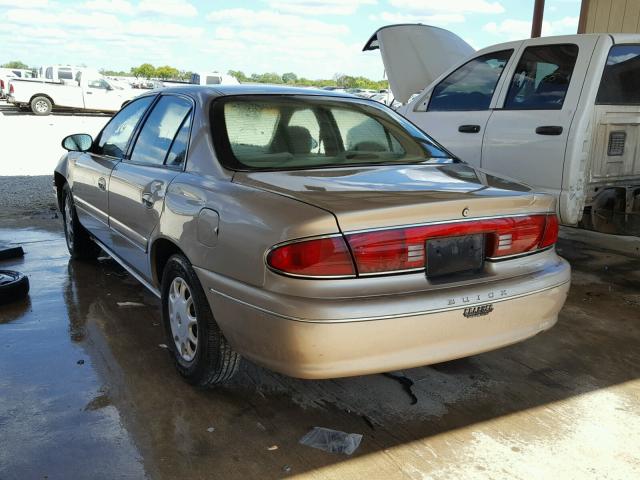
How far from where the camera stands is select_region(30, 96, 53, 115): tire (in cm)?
2428

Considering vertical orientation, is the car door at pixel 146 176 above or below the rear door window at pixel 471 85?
below

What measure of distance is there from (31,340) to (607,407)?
10.6 ft

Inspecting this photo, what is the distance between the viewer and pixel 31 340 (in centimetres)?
373

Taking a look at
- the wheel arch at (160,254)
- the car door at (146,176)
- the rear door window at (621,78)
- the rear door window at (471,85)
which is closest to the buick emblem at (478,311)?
the wheel arch at (160,254)

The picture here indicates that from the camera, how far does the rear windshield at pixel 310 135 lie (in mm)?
3115

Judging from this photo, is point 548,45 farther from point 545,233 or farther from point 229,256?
point 229,256

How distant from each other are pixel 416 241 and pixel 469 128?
330 cm

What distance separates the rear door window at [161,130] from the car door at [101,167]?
0.78 ft

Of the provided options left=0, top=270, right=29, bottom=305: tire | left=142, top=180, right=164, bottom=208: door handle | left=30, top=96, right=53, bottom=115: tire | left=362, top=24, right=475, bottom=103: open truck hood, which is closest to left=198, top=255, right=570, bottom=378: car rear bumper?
left=142, top=180, right=164, bottom=208: door handle

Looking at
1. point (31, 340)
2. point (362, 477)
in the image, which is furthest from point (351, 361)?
point (31, 340)

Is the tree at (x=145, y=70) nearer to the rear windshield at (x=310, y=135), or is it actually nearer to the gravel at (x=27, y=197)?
the gravel at (x=27, y=197)

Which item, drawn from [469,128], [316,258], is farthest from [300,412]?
[469,128]

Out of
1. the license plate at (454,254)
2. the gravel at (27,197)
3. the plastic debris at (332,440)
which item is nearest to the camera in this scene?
the license plate at (454,254)

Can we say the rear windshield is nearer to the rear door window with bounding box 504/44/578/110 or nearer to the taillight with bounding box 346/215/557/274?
the taillight with bounding box 346/215/557/274
